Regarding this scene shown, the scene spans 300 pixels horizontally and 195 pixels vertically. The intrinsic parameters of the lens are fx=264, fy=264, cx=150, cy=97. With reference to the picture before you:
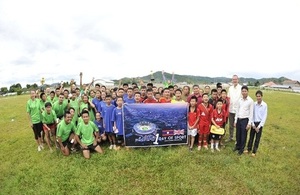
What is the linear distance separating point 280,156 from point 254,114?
241 cm

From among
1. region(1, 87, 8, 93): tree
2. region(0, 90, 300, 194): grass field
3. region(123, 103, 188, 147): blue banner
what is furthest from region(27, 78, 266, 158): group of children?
region(1, 87, 8, 93): tree

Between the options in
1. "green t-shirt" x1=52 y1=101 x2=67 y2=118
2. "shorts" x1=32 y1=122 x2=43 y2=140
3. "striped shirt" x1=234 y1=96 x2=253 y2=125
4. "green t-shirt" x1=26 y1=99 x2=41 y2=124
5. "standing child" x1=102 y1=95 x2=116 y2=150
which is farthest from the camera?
"green t-shirt" x1=52 y1=101 x2=67 y2=118

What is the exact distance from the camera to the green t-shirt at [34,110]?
34.6 feet

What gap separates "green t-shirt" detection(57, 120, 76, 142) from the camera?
380 inches

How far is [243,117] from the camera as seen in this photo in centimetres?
951

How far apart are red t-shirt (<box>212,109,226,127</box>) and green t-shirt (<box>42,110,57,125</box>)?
6.17m

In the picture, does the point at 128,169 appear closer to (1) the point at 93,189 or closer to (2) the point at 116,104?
(1) the point at 93,189

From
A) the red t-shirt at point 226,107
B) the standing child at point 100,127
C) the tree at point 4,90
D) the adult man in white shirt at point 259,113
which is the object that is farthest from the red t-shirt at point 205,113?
the tree at point 4,90

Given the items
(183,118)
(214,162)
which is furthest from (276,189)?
(183,118)

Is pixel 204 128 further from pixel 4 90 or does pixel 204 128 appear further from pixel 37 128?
pixel 4 90

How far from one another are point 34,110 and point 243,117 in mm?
8059

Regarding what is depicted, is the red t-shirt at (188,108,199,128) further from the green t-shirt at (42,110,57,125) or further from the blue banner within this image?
the green t-shirt at (42,110,57,125)

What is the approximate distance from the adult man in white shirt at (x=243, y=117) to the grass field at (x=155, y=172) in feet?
2.01

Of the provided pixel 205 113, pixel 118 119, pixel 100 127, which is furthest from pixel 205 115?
pixel 100 127
